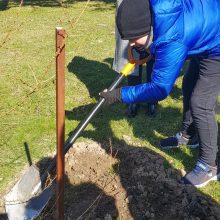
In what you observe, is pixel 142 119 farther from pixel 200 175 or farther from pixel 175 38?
pixel 175 38

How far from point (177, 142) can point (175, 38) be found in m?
1.82

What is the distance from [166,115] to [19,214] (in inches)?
95.6

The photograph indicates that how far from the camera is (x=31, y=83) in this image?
6117 millimetres

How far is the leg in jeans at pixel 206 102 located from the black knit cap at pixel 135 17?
0.90 metres

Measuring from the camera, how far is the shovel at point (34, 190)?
319 centimetres

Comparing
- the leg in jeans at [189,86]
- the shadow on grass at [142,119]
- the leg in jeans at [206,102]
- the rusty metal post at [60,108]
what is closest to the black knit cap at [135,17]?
the rusty metal post at [60,108]

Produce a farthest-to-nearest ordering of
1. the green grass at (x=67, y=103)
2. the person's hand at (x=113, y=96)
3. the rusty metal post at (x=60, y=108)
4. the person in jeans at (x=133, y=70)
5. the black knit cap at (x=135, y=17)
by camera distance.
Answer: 1. the person in jeans at (x=133, y=70)
2. the green grass at (x=67, y=103)
3. the person's hand at (x=113, y=96)
4. the black knit cap at (x=135, y=17)
5. the rusty metal post at (x=60, y=108)

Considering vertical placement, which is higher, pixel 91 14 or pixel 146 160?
pixel 146 160

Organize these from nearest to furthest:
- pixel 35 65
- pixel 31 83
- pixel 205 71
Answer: pixel 205 71 < pixel 31 83 < pixel 35 65

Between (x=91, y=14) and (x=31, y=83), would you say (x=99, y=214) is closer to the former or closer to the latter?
(x=31, y=83)

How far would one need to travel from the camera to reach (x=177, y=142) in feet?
14.2

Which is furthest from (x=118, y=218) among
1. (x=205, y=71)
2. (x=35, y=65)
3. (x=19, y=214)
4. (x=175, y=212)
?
(x=35, y=65)

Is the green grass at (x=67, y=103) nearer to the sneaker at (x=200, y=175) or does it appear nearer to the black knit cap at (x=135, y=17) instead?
the sneaker at (x=200, y=175)

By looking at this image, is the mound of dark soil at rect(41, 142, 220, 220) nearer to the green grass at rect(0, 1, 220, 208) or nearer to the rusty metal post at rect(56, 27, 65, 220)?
the green grass at rect(0, 1, 220, 208)
